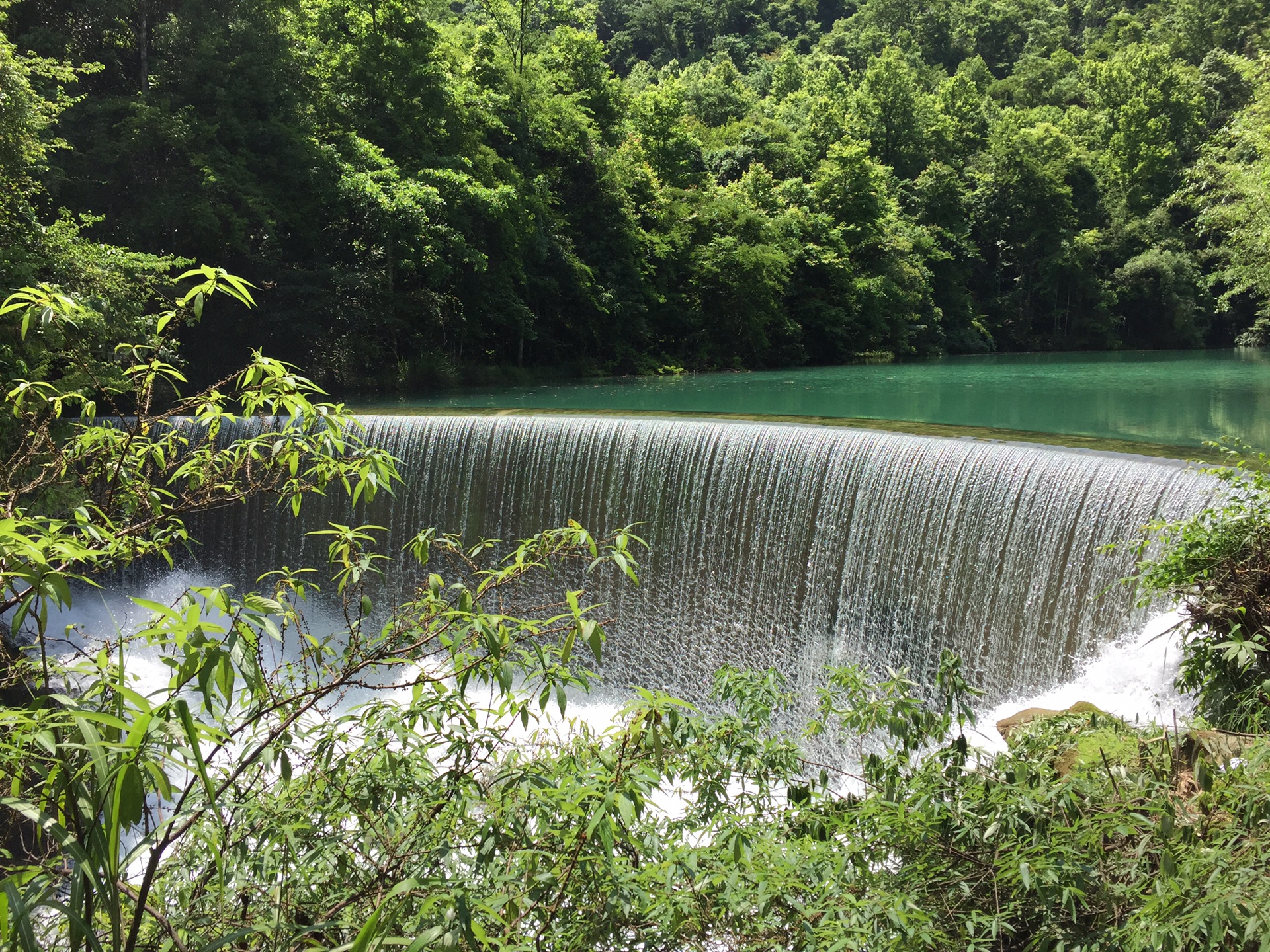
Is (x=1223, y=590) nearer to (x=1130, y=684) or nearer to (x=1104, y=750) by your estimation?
(x=1104, y=750)

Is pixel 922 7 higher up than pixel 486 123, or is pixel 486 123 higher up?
pixel 922 7

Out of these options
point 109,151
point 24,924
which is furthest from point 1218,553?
point 109,151

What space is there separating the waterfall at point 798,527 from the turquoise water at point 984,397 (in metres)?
2.01

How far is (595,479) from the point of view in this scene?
31.6 ft

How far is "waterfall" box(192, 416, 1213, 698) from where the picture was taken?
22.3 feet

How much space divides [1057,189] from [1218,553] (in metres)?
32.4

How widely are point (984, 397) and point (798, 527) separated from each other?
8660 millimetres

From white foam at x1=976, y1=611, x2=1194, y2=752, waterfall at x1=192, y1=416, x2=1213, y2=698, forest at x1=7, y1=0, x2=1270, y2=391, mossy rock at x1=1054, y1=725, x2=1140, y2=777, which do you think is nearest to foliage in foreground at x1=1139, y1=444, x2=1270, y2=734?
mossy rock at x1=1054, y1=725, x2=1140, y2=777

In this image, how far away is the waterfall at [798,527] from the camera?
681cm

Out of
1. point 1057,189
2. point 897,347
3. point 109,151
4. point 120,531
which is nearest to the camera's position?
point 120,531

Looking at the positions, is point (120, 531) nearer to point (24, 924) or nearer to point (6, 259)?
point (24, 924)

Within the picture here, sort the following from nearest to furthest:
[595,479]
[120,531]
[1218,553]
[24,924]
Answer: [24,924] → [120,531] → [1218,553] → [595,479]

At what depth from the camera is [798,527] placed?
847 centimetres

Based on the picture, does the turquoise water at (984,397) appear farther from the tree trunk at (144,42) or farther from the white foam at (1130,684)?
the tree trunk at (144,42)
